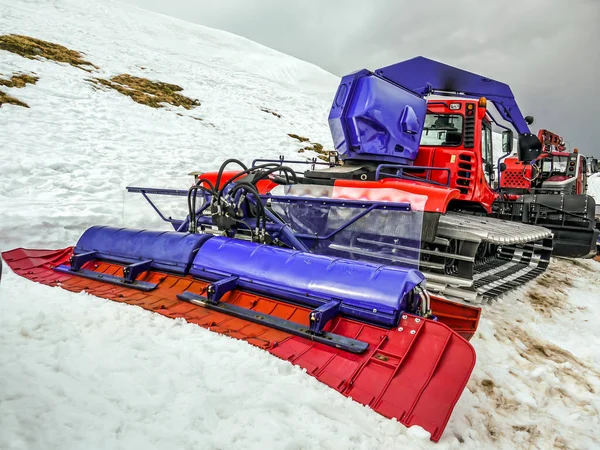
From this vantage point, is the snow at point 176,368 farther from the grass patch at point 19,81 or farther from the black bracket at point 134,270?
the grass patch at point 19,81

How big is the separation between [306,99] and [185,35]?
754 inches

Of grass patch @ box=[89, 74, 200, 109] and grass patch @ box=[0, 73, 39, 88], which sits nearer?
grass patch @ box=[0, 73, 39, 88]

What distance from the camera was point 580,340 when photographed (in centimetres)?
412

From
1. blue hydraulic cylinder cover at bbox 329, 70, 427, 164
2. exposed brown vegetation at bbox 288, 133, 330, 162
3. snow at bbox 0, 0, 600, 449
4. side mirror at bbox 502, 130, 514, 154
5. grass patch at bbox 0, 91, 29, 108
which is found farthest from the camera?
exposed brown vegetation at bbox 288, 133, 330, 162

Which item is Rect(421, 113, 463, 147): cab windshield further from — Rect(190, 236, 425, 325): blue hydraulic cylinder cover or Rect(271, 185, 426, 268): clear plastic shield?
Rect(190, 236, 425, 325): blue hydraulic cylinder cover

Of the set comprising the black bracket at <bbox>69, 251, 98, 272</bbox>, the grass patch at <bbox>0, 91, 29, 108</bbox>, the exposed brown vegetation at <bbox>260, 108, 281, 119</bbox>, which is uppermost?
the exposed brown vegetation at <bbox>260, 108, 281, 119</bbox>

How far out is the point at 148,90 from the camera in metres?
17.8

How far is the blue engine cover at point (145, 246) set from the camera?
3.68m

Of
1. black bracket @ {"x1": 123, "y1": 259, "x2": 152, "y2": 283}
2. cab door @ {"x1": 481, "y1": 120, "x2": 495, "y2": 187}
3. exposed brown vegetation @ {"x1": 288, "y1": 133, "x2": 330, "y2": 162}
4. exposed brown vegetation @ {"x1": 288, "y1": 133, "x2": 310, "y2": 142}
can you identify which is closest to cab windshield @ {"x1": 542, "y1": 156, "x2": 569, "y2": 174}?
cab door @ {"x1": 481, "y1": 120, "x2": 495, "y2": 187}

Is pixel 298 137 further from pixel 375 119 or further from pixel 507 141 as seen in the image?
pixel 375 119

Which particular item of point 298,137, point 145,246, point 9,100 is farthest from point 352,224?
point 298,137

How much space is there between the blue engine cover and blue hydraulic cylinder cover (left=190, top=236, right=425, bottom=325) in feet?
0.48

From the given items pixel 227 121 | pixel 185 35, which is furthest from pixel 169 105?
pixel 185 35

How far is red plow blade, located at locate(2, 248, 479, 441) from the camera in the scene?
2.16 m
